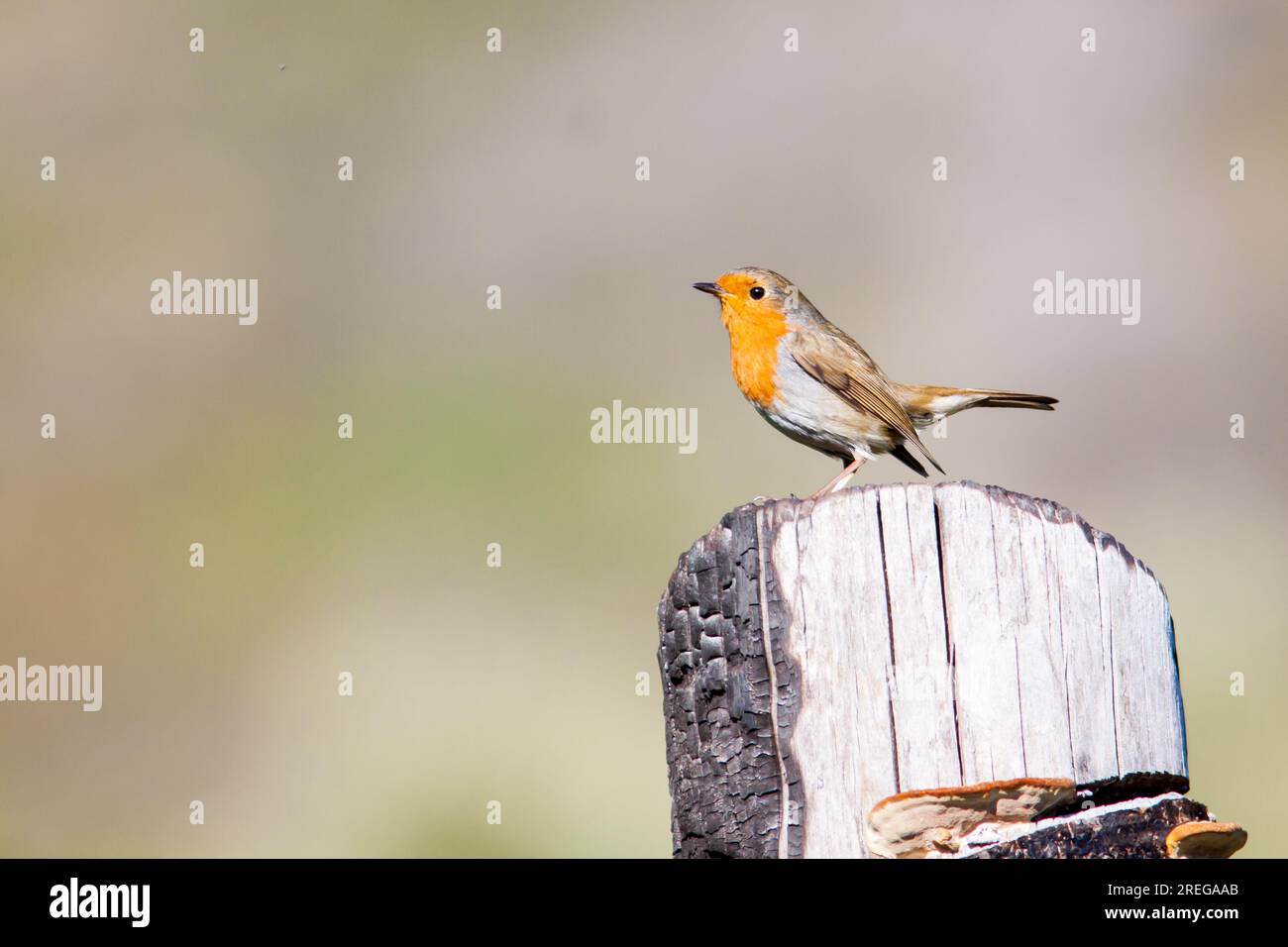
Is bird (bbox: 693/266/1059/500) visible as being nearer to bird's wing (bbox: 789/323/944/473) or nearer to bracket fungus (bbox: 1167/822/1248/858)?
bird's wing (bbox: 789/323/944/473)

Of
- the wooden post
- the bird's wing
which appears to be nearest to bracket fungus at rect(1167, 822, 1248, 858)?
Result: the wooden post

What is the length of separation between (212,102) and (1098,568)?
16.7 meters

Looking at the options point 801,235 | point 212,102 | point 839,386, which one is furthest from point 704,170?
point 839,386

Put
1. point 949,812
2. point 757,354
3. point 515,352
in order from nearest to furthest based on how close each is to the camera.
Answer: point 949,812, point 757,354, point 515,352

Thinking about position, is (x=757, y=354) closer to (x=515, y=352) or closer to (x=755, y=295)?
(x=755, y=295)

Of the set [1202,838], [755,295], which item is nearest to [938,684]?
[1202,838]

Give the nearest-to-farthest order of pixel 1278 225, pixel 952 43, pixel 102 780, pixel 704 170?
pixel 102 780, pixel 1278 225, pixel 704 170, pixel 952 43

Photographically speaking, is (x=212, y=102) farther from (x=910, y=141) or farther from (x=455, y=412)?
(x=910, y=141)

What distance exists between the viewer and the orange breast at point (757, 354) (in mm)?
7348

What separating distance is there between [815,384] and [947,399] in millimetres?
839

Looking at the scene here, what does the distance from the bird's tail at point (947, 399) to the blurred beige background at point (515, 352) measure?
412cm

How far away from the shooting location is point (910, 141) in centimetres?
1788

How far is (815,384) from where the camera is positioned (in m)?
7.27

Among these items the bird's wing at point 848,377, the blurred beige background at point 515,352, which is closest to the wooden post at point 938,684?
the bird's wing at point 848,377
